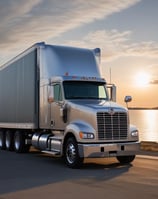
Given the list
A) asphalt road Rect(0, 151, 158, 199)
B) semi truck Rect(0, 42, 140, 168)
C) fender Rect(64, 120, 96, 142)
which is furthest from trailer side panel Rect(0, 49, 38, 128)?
fender Rect(64, 120, 96, 142)

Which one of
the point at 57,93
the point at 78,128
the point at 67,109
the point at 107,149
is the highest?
the point at 57,93

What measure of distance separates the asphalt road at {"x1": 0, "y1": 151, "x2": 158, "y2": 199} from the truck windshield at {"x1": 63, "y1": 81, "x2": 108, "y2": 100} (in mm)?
2496

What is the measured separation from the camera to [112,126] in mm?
15289

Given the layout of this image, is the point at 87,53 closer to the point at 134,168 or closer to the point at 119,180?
the point at 134,168

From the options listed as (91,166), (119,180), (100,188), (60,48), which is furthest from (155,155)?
(100,188)

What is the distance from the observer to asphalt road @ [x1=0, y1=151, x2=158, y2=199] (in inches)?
392

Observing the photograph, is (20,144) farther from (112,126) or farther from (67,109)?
(112,126)

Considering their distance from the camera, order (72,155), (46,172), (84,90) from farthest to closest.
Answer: (84,90) → (72,155) → (46,172)

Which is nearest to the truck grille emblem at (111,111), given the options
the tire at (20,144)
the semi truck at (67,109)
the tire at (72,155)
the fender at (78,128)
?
the semi truck at (67,109)

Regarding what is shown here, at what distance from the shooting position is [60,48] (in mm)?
17984

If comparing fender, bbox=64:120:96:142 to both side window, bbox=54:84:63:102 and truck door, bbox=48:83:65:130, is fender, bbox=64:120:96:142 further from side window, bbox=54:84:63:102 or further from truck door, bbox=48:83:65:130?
side window, bbox=54:84:63:102

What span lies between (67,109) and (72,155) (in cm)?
184

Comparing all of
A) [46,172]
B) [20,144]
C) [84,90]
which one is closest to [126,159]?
[84,90]

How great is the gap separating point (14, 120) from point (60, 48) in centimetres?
602
